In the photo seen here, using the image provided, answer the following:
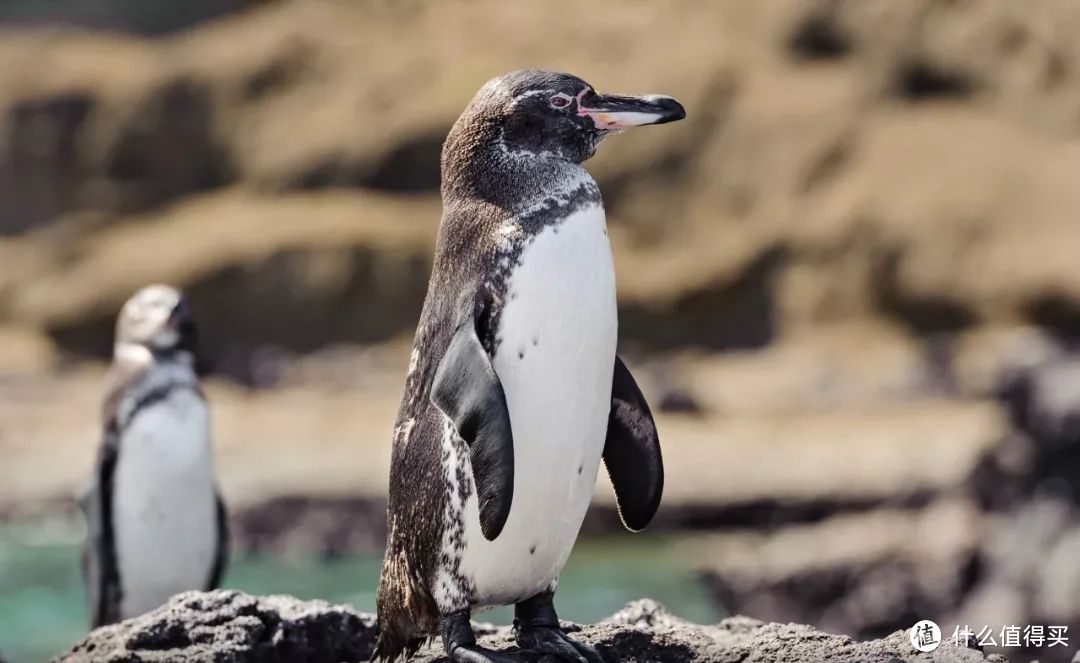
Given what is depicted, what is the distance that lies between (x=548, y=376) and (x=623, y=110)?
59 centimetres

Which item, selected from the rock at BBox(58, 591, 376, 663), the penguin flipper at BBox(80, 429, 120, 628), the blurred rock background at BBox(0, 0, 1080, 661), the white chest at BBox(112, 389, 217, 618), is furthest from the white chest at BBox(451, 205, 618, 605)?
the blurred rock background at BBox(0, 0, 1080, 661)

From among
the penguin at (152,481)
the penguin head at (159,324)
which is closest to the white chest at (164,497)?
the penguin at (152,481)

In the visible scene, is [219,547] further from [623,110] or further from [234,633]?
[623,110]

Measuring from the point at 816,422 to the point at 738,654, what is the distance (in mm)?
14048

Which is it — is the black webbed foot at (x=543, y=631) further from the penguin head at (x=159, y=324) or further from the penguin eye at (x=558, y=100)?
the penguin head at (x=159, y=324)

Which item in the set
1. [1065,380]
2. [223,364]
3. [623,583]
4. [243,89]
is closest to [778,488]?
[623,583]

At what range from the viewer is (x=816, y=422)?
16.8 meters

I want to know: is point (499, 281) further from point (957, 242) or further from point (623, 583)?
point (957, 242)

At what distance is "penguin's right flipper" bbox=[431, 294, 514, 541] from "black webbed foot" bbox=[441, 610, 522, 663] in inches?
9.7

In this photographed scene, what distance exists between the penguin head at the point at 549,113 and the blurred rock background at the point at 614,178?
1677 centimetres

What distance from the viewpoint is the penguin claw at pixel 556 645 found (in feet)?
9.61

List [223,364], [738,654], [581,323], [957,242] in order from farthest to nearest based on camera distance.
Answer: [957,242]
[223,364]
[738,654]
[581,323]

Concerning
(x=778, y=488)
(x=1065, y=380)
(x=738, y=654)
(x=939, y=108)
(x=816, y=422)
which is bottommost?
(x=738, y=654)

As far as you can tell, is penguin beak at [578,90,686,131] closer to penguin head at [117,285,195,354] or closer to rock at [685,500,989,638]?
penguin head at [117,285,195,354]
